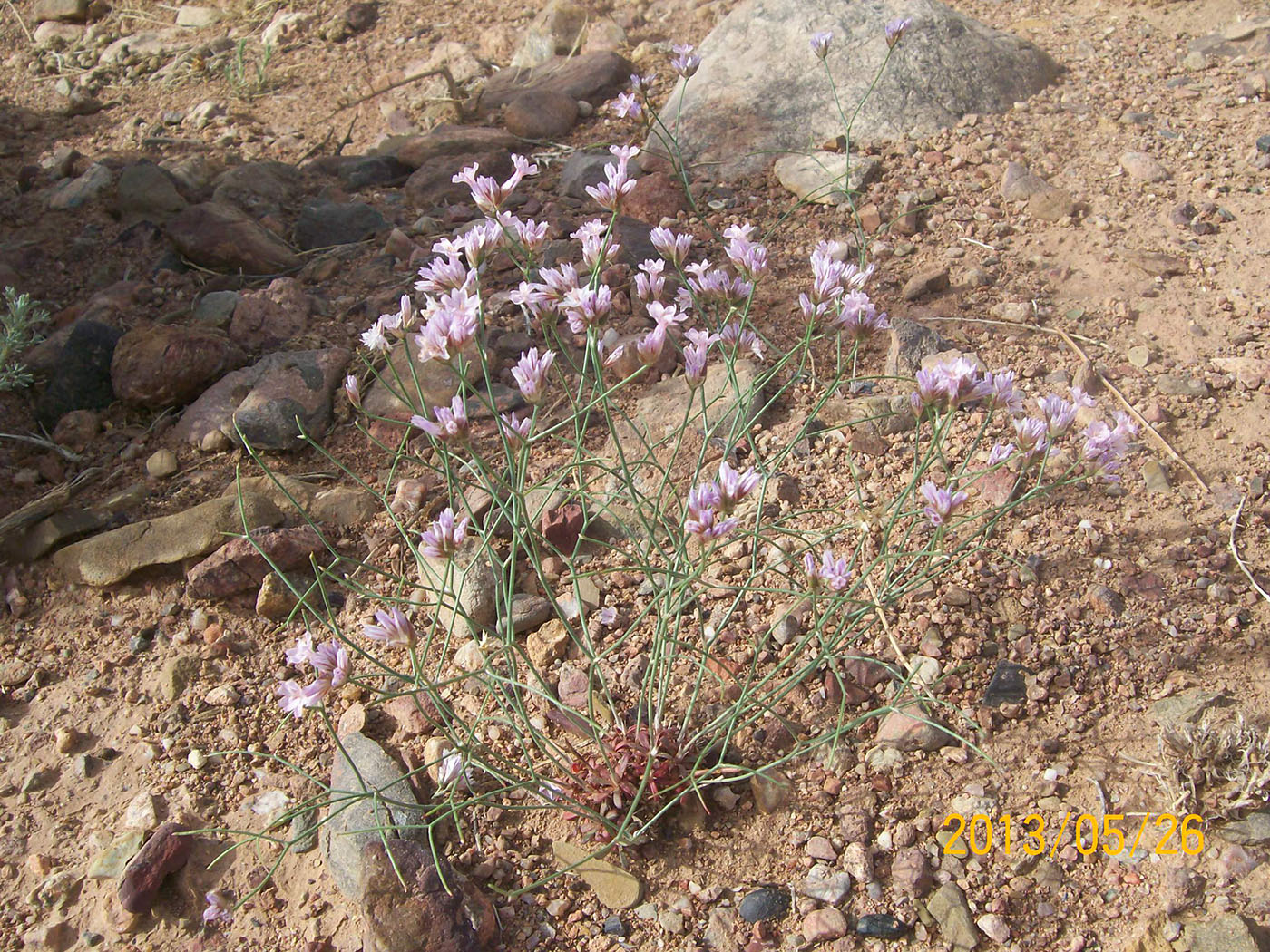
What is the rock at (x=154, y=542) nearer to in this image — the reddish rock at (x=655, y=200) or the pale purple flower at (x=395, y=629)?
the pale purple flower at (x=395, y=629)

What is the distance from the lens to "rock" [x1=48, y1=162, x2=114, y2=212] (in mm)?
4504

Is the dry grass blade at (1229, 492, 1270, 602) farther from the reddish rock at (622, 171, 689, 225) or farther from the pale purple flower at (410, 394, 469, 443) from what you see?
the reddish rock at (622, 171, 689, 225)


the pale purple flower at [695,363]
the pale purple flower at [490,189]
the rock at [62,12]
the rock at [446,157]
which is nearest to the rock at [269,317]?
the rock at [446,157]

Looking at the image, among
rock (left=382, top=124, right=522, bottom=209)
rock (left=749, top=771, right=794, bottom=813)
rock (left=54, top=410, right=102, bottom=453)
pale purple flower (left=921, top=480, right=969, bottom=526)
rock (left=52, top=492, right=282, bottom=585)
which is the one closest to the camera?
pale purple flower (left=921, top=480, right=969, bottom=526)

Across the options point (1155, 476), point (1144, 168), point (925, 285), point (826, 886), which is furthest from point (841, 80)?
point (826, 886)

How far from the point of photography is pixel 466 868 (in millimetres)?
2340

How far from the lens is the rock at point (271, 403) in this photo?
3.35m

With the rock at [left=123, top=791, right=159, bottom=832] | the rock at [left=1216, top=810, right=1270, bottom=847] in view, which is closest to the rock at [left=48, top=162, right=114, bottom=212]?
the rock at [left=123, top=791, right=159, bottom=832]

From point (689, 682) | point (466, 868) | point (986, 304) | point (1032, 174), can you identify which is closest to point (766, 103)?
point (1032, 174)

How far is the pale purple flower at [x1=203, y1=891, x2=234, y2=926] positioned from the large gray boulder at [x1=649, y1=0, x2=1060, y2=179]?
3.39 metres

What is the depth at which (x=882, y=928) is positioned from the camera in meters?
2.17

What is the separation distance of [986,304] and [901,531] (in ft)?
3.89

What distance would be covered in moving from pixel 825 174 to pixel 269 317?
2306mm
